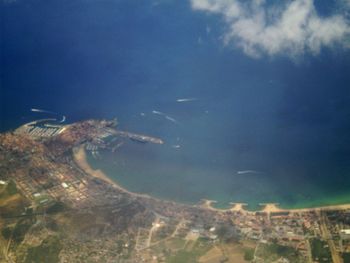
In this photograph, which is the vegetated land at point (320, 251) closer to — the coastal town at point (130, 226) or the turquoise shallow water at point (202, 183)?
the coastal town at point (130, 226)

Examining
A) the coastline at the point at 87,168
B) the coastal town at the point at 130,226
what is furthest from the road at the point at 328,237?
the coastline at the point at 87,168

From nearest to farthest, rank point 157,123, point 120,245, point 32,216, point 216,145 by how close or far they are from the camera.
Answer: point 120,245 < point 32,216 < point 216,145 < point 157,123

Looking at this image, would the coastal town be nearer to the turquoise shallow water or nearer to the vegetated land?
the vegetated land

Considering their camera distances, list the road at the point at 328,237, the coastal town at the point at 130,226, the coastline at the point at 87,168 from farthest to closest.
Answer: the coastline at the point at 87,168 → the coastal town at the point at 130,226 → the road at the point at 328,237

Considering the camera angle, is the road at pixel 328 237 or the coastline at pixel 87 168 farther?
the coastline at pixel 87 168

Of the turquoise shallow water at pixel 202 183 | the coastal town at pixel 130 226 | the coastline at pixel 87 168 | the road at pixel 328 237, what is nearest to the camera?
the road at pixel 328 237

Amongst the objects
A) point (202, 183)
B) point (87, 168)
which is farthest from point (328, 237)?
point (87, 168)

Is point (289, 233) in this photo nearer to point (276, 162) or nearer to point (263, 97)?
point (276, 162)

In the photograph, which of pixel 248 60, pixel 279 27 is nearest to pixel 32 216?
pixel 248 60

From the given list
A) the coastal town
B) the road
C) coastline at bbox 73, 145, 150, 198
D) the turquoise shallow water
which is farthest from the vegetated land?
coastline at bbox 73, 145, 150, 198
